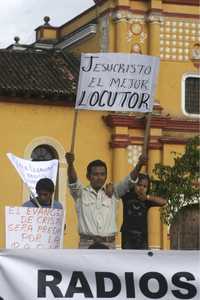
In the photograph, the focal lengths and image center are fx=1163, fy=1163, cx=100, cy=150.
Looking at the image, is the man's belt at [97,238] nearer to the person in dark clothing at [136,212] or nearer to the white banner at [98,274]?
the person in dark clothing at [136,212]

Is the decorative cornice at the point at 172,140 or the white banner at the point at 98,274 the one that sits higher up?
the decorative cornice at the point at 172,140

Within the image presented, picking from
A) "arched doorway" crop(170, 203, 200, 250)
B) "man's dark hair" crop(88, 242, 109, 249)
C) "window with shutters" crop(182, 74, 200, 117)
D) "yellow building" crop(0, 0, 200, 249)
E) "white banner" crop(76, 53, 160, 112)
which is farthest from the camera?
"window with shutters" crop(182, 74, 200, 117)

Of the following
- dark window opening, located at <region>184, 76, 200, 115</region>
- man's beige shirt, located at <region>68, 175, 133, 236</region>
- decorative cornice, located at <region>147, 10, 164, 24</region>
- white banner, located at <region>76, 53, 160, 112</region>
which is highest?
decorative cornice, located at <region>147, 10, 164, 24</region>

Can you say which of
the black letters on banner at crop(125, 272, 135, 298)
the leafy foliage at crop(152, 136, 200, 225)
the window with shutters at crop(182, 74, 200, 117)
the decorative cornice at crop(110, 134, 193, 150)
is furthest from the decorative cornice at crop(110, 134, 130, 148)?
the black letters on banner at crop(125, 272, 135, 298)

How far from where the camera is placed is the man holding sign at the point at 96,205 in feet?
33.8

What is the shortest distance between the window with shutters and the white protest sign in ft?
62.4

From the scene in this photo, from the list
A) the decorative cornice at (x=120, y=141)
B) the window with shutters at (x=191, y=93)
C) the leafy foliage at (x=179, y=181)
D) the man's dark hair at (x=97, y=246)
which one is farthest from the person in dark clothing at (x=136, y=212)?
the window with shutters at (x=191, y=93)

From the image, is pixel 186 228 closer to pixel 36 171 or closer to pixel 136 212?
pixel 36 171

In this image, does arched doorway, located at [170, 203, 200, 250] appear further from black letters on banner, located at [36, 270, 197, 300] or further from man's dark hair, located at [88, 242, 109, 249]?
black letters on banner, located at [36, 270, 197, 300]

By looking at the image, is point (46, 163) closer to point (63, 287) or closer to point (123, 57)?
point (123, 57)

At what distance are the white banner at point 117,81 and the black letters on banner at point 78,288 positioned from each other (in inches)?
137

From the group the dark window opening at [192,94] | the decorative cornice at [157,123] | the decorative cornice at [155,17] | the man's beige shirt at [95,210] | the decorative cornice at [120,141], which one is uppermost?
the decorative cornice at [155,17]

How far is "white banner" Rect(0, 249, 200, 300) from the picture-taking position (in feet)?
23.3

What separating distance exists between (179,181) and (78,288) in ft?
56.2
